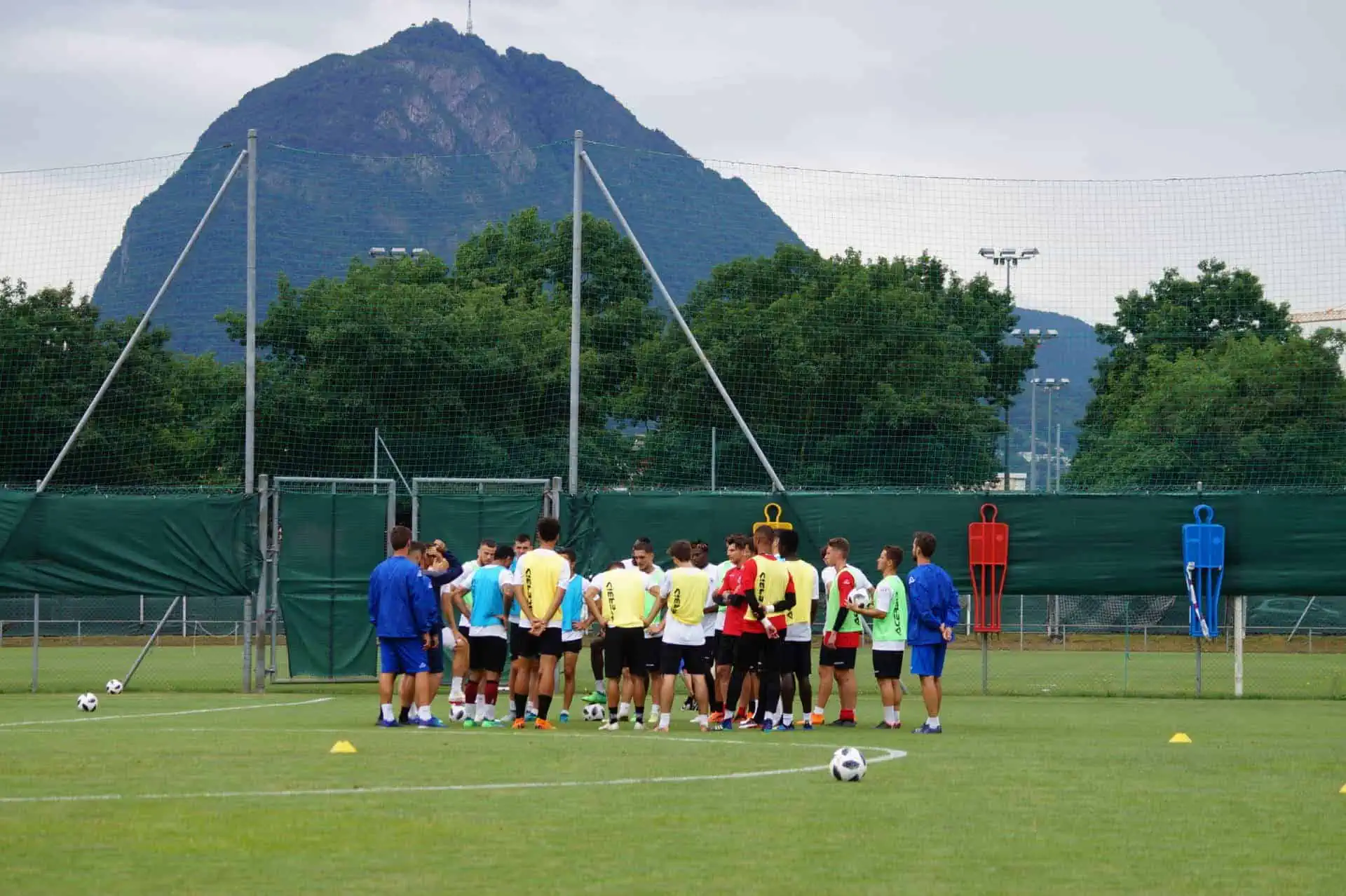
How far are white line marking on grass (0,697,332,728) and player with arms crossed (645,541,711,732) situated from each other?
503cm

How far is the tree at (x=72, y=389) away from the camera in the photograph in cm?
2444

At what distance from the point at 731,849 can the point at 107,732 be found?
8.40 metres

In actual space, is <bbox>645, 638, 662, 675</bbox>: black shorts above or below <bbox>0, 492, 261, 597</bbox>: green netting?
below

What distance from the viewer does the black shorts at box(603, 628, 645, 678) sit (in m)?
16.1

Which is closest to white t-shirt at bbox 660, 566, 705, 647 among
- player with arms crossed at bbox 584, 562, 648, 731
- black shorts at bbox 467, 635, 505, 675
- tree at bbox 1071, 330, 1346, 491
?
player with arms crossed at bbox 584, 562, 648, 731

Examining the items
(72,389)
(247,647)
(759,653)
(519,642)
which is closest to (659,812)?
(759,653)

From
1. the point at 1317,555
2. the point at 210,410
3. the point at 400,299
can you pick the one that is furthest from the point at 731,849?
the point at 210,410

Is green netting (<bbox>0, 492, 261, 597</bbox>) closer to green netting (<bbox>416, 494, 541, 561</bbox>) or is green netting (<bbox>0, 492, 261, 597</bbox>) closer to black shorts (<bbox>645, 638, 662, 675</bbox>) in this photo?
green netting (<bbox>416, 494, 541, 561</bbox>)

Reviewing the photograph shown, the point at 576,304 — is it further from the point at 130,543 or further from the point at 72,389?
the point at 72,389

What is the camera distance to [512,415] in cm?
2580

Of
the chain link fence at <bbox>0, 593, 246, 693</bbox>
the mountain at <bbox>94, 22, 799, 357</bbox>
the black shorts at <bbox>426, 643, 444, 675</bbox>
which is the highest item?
the mountain at <bbox>94, 22, 799, 357</bbox>

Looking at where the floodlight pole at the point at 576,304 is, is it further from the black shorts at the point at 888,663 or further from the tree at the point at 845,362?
the black shorts at the point at 888,663

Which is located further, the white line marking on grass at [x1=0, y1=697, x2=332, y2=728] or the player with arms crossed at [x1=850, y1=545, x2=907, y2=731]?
the white line marking on grass at [x1=0, y1=697, x2=332, y2=728]

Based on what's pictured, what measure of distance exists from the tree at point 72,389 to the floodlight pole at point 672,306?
249 inches
